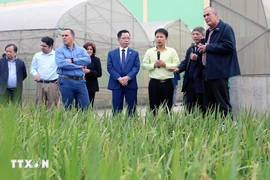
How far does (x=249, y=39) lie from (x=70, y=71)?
3039 millimetres

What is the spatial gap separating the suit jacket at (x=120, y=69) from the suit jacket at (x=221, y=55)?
1.15m

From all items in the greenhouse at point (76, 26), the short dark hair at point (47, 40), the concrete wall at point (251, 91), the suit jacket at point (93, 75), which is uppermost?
the greenhouse at point (76, 26)

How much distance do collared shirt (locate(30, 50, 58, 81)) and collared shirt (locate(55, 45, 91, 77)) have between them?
57 cm

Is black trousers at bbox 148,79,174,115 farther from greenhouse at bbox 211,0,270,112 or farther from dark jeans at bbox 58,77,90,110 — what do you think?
greenhouse at bbox 211,0,270,112

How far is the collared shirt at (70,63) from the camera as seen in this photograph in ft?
13.6

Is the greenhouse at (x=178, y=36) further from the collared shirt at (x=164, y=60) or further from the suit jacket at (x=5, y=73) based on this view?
the collared shirt at (x=164, y=60)

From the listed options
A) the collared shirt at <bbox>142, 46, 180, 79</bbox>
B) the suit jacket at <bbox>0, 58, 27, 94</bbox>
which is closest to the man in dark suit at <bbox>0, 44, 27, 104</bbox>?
the suit jacket at <bbox>0, 58, 27, 94</bbox>

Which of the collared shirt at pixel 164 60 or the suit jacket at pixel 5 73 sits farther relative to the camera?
the suit jacket at pixel 5 73

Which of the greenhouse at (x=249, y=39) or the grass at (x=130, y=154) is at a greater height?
the greenhouse at (x=249, y=39)

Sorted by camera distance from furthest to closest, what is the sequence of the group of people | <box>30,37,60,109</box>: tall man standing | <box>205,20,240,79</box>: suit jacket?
<box>30,37,60,109</box>: tall man standing, the group of people, <box>205,20,240,79</box>: suit jacket

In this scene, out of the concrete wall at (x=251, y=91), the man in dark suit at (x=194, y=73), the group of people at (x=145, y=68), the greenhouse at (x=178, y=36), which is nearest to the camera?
the group of people at (x=145, y=68)

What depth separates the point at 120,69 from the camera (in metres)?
4.52

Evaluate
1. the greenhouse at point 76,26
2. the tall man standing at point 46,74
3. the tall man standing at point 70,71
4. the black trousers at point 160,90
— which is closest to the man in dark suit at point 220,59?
the black trousers at point 160,90

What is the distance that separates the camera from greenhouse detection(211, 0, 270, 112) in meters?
5.88
